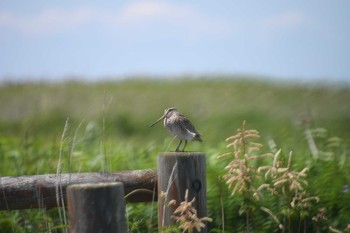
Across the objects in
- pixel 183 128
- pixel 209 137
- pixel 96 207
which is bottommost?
pixel 96 207

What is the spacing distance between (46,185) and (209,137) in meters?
7.22

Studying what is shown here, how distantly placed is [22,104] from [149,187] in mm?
14611

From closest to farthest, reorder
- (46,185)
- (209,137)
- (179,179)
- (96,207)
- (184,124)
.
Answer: (96,207) < (179,179) < (46,185) < (184,124) < (209,137)

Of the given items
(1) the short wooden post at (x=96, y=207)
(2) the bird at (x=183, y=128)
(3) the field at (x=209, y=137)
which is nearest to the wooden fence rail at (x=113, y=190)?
(1) the short wooden post at (x=96, y=207)

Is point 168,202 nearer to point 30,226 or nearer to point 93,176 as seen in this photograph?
point 93,176

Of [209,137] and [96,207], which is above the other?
[209,137]

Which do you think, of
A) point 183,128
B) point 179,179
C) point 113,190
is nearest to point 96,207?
point 113,190

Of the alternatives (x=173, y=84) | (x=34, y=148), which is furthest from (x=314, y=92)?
(x=34, y=148)

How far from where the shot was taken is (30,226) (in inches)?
245

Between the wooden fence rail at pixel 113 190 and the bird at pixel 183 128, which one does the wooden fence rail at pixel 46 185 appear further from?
the bird at pixel 183 128

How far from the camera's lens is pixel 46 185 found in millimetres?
4953

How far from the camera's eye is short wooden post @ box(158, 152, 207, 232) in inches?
178

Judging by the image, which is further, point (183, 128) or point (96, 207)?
point (183, 128)

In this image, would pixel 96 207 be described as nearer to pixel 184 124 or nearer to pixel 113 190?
pixel 113 190
